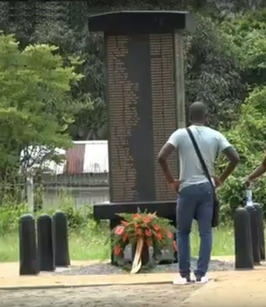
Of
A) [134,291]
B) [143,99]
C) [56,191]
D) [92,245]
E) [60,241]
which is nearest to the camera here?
[134,291]

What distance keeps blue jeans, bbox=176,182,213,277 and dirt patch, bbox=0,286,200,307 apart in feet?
0.95

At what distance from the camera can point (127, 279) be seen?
10727 mm

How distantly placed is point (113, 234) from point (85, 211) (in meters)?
11.2

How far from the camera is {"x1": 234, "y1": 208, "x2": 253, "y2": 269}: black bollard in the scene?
1116 cm

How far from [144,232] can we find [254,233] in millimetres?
1574

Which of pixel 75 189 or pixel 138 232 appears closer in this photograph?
pixel 138 232

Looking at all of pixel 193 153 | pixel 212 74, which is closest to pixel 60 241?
pixel 193 153

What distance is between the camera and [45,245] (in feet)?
38.2

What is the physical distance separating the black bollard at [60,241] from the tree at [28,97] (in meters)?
18.2

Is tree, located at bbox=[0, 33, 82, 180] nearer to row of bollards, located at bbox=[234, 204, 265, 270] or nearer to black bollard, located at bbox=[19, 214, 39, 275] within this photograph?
black bollard, located at bbox=[19, 214, 39, 275]

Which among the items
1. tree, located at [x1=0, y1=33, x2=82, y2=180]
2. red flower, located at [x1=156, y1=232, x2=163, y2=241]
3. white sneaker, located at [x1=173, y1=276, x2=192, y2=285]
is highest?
tree, located at [x1=0, y1=33, x2=82, y2=180]

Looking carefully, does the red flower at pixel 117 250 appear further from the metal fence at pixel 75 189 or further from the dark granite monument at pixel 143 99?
the metal fence at pixel 75 189

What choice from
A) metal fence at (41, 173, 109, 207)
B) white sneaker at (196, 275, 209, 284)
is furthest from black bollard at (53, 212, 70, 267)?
metal fence at (41, 173, 109, 207)

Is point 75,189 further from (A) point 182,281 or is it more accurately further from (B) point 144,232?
(A) point 182,281
